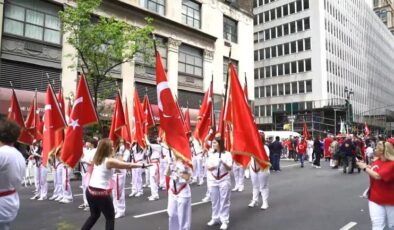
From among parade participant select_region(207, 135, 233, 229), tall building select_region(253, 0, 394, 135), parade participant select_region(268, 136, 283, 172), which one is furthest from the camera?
tall building select_region(253, 0, 394, 135)

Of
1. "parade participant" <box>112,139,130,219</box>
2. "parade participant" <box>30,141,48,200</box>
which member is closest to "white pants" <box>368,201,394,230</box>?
"parade participant" <box>112,139,130,219</box>

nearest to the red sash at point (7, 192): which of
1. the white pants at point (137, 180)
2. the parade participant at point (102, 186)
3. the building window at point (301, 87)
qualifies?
the parade participant at point (102, 186)

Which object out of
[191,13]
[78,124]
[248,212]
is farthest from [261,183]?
[191,13]

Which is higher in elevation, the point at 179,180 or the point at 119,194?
the point at 179,180

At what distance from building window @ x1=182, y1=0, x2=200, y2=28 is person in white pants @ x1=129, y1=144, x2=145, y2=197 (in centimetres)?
1968

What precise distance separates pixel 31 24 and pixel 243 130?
1773cm

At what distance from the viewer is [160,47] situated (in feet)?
93.8

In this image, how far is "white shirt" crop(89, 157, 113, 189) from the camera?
242 inches

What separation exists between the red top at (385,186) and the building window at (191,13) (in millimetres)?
27159

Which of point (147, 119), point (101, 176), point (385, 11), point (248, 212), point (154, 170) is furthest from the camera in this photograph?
point (385, 11)

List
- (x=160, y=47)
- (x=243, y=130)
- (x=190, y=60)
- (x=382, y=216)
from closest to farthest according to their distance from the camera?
1. (x=382, y=216)
2. (x=243, y=130)
3. (x=160, y=47)
4. (x=190, y=60)

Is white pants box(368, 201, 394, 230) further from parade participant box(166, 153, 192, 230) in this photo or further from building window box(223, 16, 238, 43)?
building window box(223, 16, 238, 43)

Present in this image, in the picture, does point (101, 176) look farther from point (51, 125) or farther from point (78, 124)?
point (51, 125)

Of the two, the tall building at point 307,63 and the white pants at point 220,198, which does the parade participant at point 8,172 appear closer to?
the white pants at point 220,198
